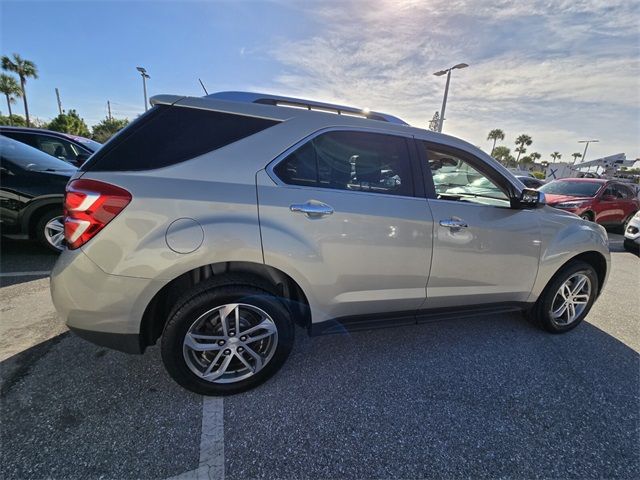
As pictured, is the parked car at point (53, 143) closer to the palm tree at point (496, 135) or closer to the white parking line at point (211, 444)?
the white parking line at point (211, 444)

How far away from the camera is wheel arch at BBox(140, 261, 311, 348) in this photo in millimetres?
1902

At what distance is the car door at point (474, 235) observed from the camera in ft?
7.66

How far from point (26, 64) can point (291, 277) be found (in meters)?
64.0

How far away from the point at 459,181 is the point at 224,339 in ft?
7.28

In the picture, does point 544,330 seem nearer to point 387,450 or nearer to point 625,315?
point 625,315

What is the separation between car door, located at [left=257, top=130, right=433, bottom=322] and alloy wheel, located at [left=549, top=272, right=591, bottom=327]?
62.7 inches

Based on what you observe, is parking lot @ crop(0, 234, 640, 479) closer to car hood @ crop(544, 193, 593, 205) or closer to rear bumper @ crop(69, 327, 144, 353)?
rear bumper @ crop(69, 327, 144, 353)

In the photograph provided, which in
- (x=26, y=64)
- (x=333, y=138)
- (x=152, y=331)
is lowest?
(x=152, y=331)

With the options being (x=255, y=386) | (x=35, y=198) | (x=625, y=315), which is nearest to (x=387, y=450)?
(x=255, y=386)

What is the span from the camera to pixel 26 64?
145 feet

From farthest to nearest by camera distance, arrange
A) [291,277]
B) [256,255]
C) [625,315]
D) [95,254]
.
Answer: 1. [625,315]
2. [291,277]
3. [256,255]
4. [95,254]

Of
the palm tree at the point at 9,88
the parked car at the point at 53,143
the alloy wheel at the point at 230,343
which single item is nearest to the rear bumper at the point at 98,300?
the alloy wheel at the point at 230,343

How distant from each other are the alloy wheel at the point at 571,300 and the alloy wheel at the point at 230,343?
2689 millimetres

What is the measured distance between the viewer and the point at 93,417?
1813mm
